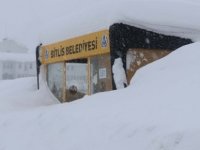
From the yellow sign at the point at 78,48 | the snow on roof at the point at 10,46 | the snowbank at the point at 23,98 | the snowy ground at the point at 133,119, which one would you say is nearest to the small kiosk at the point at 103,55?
the yellow sign at the point at 78,48

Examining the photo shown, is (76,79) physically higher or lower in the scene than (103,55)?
lower

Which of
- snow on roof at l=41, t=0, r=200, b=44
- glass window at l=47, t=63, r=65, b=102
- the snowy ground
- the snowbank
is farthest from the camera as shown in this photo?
glass window at l=47, t=63, r=65, b=102

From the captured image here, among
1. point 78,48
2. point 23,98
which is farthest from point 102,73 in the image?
point 23,98

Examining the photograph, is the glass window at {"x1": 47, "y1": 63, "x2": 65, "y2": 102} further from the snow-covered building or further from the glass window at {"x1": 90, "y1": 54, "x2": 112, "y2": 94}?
the snow-covered building

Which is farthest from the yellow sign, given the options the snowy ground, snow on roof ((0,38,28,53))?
snow on roof ((0,38,28,53))

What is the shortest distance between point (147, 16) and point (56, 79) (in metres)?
3.67

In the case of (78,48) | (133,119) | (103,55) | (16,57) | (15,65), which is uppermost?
(16,57)

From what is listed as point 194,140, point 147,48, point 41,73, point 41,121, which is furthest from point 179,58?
point 41,73

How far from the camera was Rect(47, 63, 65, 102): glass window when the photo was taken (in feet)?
40.2

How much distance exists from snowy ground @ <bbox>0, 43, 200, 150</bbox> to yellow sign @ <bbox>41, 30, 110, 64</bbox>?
1641 mm

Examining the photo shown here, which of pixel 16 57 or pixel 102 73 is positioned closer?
pixel 102 73

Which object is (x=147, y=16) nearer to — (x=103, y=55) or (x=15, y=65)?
(x=103, y=55)

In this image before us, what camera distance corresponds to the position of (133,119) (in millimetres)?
5895

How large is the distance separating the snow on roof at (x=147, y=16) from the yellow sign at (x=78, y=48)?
0.17 m
